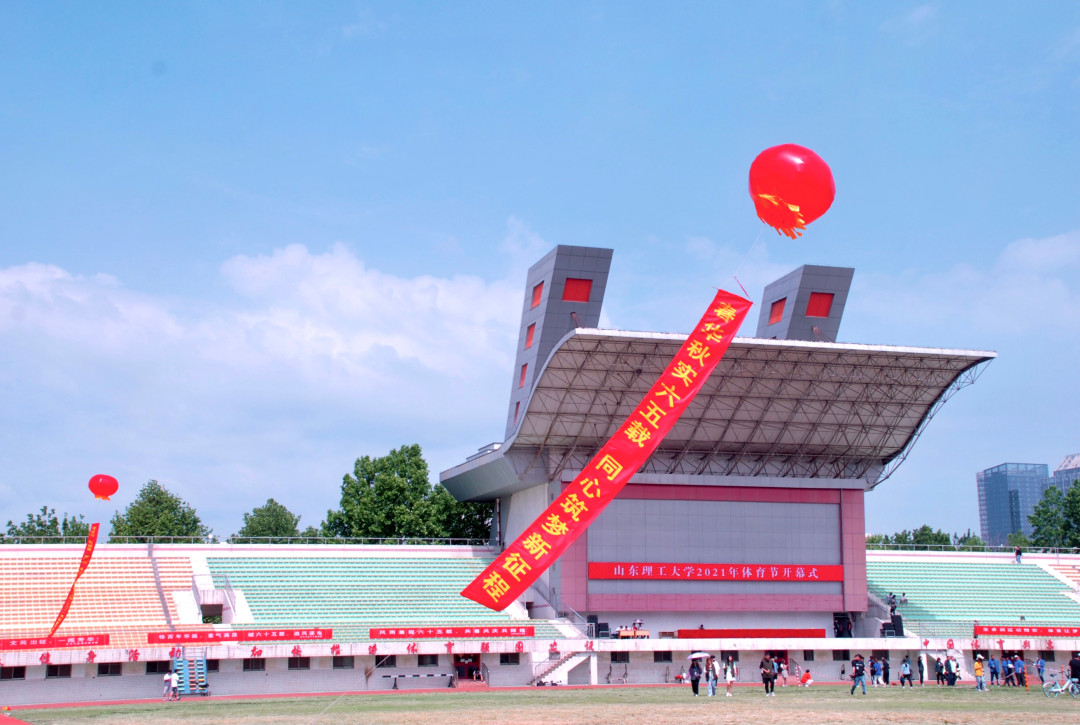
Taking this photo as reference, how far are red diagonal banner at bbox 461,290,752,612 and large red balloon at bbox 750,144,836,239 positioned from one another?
1.90m

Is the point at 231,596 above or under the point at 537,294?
under

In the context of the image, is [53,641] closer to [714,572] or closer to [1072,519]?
[714,572]

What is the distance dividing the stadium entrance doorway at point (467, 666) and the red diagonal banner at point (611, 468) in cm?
2817

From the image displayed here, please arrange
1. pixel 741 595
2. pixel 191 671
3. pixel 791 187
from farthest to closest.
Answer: pixel 741 595 → pixel 191 671 → pixel 791 187

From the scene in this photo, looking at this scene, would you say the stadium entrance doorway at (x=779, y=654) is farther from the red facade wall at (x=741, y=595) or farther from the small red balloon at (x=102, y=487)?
the small red balloon at (x=102, y=487)

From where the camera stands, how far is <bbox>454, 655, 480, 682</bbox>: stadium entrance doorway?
44.1 meters

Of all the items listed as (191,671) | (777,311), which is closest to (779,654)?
(777,311)

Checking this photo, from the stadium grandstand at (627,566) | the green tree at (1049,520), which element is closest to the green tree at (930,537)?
the green tree at (1049,520)

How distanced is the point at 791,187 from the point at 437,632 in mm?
31635

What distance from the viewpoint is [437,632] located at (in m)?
43.2

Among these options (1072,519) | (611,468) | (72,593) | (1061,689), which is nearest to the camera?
(611,468)

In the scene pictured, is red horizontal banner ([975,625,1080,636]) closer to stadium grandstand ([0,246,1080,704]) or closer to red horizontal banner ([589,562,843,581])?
stadium grandstand ([0,246,1080,704])

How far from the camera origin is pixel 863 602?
55500 mm

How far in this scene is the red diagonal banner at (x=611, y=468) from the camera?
1634 cm
